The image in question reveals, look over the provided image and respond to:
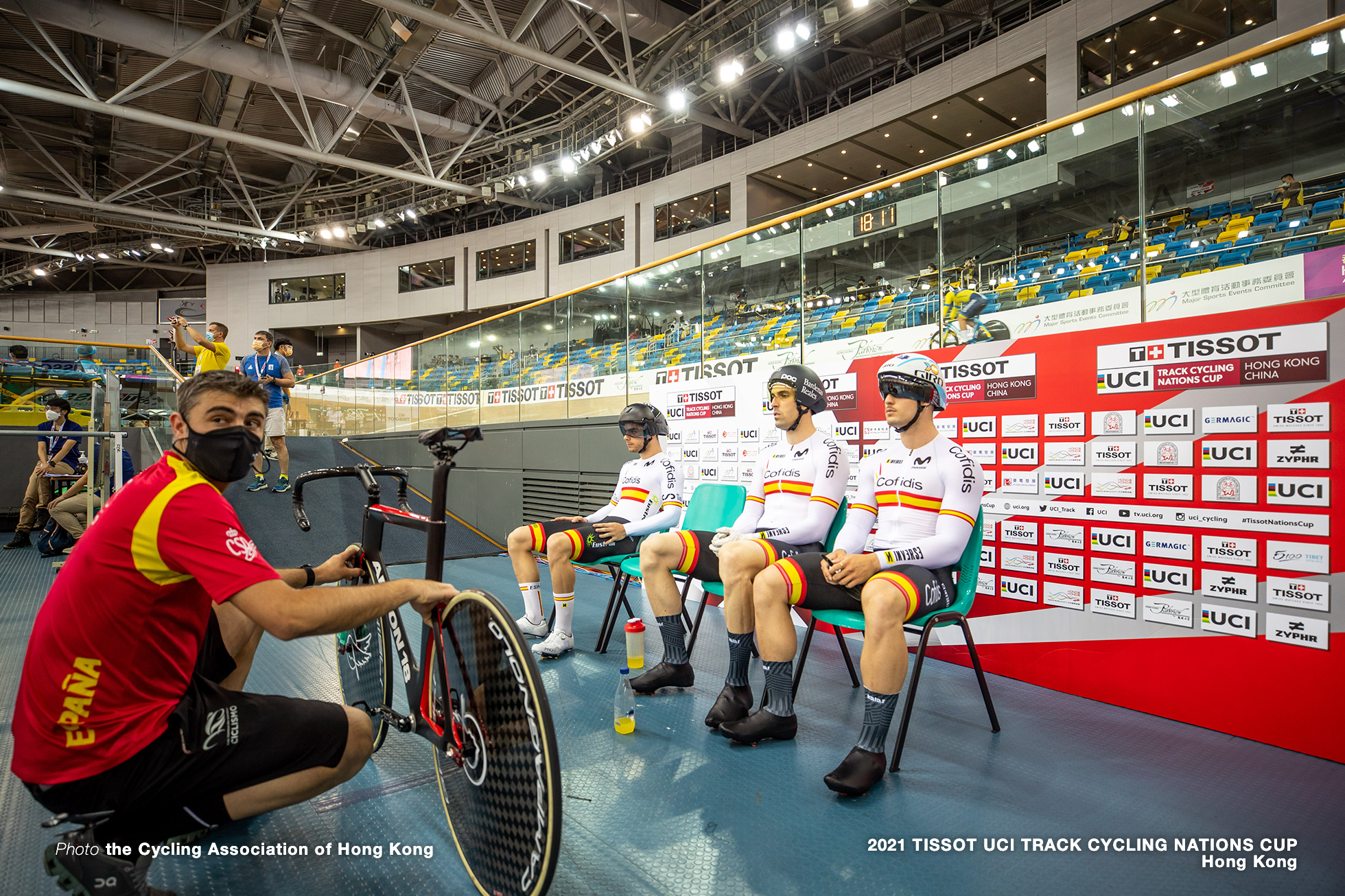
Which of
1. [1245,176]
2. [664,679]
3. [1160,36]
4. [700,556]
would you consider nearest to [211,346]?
[700,556]

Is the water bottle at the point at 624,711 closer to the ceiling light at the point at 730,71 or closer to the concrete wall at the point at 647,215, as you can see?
the ceiling light at the point at 730,71

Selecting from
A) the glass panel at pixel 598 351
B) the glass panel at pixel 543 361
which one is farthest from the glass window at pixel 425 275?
the glass panel at pixel 598 351

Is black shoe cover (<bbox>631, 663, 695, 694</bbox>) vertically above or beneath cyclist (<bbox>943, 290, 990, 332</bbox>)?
beneath

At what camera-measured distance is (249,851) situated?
1.75 meters

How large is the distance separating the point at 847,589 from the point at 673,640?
958 millimetres

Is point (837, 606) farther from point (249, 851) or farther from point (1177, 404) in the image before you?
point (249, 851)

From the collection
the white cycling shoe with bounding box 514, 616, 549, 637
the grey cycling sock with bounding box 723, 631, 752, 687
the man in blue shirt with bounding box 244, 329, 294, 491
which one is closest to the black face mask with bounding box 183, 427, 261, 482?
the grey cycling sock with bounding box 723, 631, 752, 687

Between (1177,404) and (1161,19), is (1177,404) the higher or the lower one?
the lower one

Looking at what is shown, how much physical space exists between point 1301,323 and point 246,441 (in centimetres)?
341

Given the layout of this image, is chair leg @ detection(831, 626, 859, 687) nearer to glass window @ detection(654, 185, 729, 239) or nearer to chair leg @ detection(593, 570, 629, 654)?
chair leg @ detection(593, 570, 629, 654)

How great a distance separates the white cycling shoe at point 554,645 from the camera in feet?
11.3

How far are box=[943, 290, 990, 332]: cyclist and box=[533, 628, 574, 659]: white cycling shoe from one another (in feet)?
8.97

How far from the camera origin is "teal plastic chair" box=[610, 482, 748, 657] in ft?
11.4

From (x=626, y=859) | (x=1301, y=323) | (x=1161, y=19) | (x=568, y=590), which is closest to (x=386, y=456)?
(x=568, y=590)
